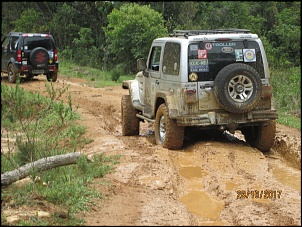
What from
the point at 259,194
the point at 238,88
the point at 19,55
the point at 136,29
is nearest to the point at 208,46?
the point at 238,88

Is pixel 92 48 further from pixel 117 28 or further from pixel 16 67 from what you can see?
pixel 16 67

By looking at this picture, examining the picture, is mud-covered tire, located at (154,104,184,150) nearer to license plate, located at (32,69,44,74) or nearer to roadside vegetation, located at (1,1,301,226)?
roadside vegetation, located at (1,1,301,226)

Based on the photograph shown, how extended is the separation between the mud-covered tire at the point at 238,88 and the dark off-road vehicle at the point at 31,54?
440 inches

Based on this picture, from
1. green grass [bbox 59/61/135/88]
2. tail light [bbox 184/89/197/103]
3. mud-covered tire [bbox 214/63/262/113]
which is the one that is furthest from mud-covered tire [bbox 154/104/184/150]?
green grass [bbox 59/61/135/88]

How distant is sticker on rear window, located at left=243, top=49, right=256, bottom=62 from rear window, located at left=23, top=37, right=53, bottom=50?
36.6 feet

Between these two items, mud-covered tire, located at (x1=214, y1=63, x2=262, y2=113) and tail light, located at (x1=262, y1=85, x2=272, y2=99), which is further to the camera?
tail light, located at (x1=262, y1=85, x2=272, y2=99)

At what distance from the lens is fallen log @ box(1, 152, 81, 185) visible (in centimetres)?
665

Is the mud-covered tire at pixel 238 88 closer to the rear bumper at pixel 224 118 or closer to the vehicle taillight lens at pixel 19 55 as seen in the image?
the rear bumper at pixel 224 118

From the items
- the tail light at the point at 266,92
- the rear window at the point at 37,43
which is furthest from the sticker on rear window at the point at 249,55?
the rear window at the point at 37,43

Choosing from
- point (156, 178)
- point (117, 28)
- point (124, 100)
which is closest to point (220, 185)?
point (156, 178)

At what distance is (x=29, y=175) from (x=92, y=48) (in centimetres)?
2075

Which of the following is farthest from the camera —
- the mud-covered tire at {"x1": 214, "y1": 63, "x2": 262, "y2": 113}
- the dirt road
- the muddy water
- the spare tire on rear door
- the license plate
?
the license plate

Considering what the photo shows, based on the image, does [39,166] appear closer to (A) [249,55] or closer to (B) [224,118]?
(B) [224,118]

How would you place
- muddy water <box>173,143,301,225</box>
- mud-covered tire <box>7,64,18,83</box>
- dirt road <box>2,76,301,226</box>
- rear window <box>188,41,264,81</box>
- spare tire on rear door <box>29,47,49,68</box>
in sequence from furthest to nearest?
mud-covered tire <box>7,64,18,83</box>, spare tire on rear door <box>29,47,49,68</box>, rear window <box>188,41,264,81</box>, muddy water <box>173,143,301,225</box>, dirt road <box>2,76,301,226</box>
